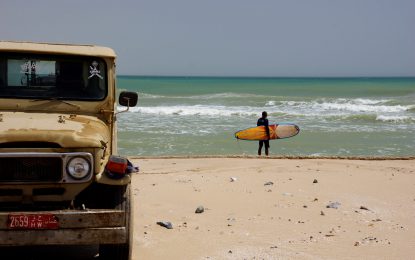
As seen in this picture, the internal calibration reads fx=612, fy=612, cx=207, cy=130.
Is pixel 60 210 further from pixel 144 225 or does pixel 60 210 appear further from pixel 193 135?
pixel 193 135

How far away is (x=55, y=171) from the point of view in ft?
15.6

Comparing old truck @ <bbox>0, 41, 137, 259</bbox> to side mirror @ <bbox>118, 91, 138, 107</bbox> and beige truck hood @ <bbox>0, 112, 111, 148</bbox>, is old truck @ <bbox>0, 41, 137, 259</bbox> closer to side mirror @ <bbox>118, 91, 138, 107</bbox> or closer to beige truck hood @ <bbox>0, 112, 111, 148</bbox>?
beige truck hood @ <bbox>0, 112, 111, 148</bbox>

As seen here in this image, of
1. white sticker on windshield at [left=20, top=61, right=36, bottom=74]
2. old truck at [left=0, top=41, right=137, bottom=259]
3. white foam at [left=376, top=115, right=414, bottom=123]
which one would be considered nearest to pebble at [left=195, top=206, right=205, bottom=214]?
old truck at [left=0, top=41, right=137, bottom=259]

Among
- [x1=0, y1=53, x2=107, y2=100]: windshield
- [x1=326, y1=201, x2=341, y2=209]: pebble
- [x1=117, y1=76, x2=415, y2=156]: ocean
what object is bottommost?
[x1=117, y1=76, x2=415, y2=156]: ocean

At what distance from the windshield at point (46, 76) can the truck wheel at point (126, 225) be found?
1.22 metres

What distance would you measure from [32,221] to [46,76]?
1717 millimetres

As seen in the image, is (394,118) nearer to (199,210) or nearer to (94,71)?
(199,210)

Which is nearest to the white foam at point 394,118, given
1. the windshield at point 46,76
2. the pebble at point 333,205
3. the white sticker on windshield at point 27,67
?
the pebble at point 333,205

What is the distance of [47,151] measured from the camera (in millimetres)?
4688

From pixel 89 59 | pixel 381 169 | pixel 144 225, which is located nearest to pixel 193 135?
pixel 381 169

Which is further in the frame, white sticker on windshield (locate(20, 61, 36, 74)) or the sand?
the sand

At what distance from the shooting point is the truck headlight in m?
4.76

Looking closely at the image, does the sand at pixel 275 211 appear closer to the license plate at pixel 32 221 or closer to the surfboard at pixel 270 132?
the license plate at pixel 32 221

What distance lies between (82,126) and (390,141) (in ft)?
52.2
